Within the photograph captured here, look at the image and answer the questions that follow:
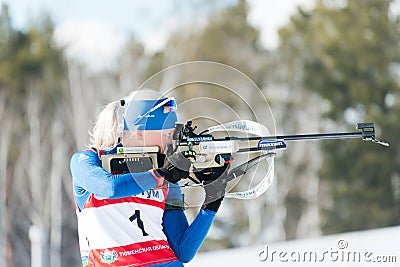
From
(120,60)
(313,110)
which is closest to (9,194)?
(120,60)

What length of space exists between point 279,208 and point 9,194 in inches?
233

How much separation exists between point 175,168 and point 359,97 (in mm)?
11687

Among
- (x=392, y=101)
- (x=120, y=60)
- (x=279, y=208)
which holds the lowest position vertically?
(x=279, y=208)

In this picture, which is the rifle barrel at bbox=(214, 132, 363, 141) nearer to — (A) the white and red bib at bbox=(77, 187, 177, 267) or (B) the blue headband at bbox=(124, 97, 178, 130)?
(B) the blue headband at bbox=(124, 97, 178, 130)

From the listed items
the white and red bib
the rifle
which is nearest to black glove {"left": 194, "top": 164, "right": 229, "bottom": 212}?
the rifle

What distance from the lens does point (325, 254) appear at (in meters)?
3.48

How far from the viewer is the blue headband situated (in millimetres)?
1699

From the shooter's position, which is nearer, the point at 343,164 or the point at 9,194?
the point at 343,164

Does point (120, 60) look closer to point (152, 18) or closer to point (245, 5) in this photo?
point (152, 18)

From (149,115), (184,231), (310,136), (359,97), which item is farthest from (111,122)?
(359,97)

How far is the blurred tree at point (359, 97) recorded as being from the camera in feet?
42.0

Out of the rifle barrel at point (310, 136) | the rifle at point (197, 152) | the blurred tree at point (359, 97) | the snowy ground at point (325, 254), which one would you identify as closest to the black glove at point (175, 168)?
the rifle at point (197, 152)

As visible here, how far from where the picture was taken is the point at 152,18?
46.4ft

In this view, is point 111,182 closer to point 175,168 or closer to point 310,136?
point 175,168
